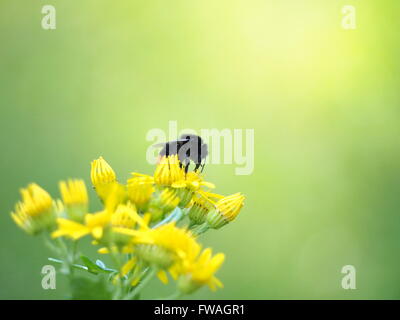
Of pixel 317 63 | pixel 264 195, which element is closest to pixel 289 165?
pixel 264 195

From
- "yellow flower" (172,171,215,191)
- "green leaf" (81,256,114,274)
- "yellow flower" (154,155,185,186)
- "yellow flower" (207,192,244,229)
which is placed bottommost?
"green leaf" (81,256,114,274)

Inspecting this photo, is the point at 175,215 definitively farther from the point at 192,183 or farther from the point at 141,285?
the point at 141,285

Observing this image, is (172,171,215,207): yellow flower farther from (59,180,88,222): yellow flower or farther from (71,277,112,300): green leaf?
(71,277,112,300): green leaf

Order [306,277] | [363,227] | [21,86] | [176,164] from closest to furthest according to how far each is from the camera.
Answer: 1. [176,164]
2. [306,277]
3. [363,227]
4. [21,86]

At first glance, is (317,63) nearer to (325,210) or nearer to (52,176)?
(325,210)

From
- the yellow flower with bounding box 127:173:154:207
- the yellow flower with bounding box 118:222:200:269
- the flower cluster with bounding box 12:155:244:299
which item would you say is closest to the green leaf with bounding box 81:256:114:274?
the flower cluster with bounding box 12:155:244:299

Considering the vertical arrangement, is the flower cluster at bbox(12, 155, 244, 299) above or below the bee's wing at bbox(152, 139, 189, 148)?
below
